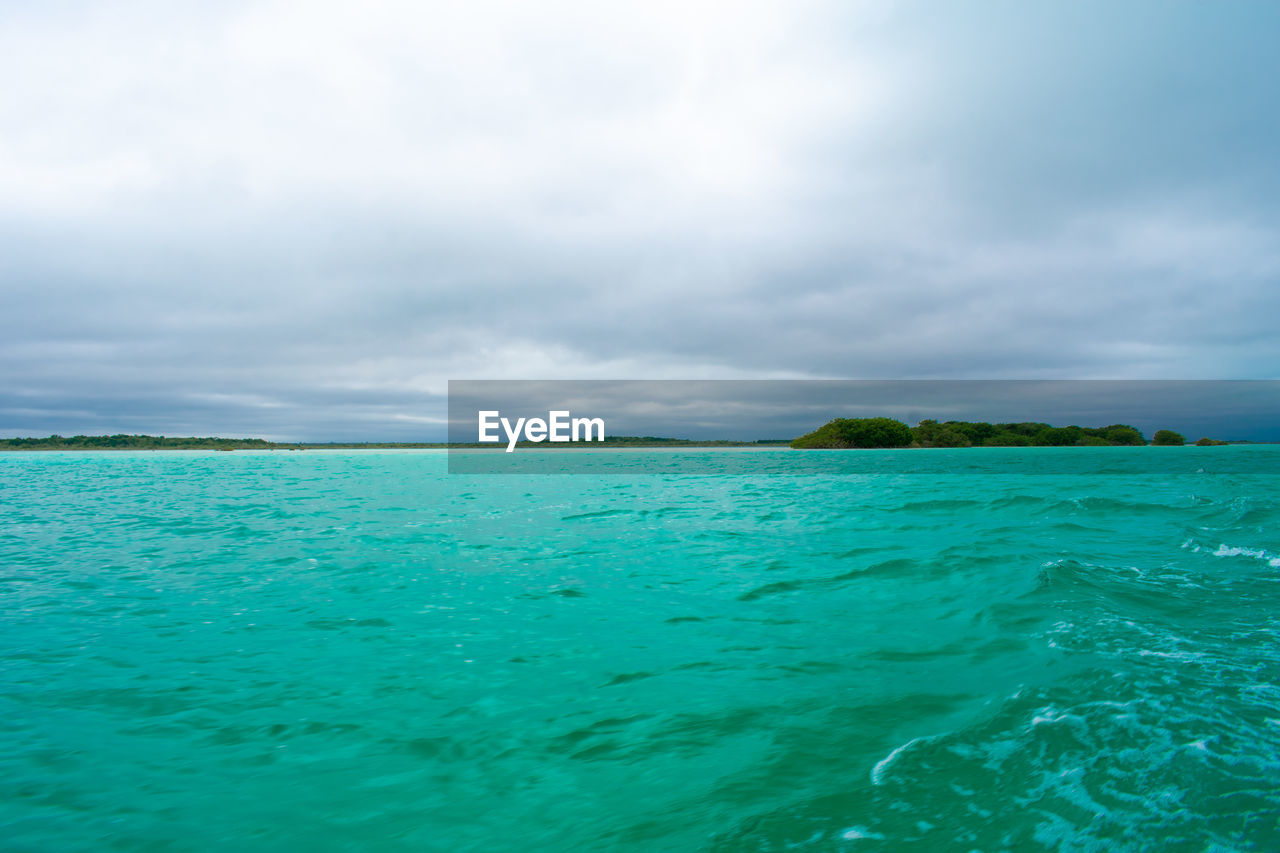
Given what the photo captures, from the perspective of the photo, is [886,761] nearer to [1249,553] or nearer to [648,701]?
[648,701]

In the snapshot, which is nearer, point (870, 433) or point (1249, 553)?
point (1249, 553)

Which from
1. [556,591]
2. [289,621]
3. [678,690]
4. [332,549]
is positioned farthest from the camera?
[332,549]

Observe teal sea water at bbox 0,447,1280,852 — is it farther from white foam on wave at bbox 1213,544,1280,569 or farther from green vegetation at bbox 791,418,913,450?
green vegetation at bbox 791,418,913,450

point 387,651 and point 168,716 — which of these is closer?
point 168,716

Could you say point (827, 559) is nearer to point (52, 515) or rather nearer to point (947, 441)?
point (52, 515)

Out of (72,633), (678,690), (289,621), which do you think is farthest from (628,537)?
(72,633)

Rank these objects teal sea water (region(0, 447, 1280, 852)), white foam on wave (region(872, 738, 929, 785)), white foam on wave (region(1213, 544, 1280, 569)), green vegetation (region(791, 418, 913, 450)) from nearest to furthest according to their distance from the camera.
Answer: teal sea water (region(0, 447, 1280, 852)), white foam on wave (region(872, 738, 929, 785)), white foam on wave (region(1213, 544, 1280, 569)), green vegetation (region(791, 418, 913, 450))

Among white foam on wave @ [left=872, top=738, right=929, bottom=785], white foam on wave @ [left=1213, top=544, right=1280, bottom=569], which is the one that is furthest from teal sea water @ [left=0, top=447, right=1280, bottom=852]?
white foam on wave @ [left=1213, top=544, right=1280, bottom=569]

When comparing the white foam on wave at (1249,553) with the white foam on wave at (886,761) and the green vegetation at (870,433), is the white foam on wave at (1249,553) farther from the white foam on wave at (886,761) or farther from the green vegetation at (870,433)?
the green vegetation at (870,433)

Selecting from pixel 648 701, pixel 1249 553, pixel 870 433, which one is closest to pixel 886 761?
pixel 648 701
